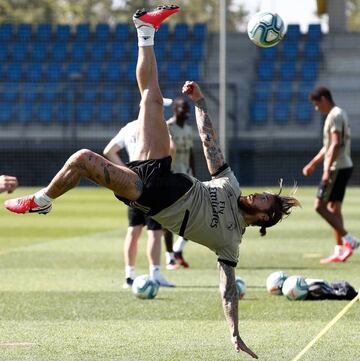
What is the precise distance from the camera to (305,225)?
24125 mm

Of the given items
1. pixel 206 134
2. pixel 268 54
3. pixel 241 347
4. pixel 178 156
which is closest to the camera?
pixel 241 347

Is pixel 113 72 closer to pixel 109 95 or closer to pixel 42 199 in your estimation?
pixel 109 95

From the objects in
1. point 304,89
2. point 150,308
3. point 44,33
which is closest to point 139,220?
point 150,308

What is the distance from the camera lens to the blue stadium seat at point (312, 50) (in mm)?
41812

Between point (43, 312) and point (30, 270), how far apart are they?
161 inches

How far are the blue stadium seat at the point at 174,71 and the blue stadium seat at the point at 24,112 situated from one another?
213 inches

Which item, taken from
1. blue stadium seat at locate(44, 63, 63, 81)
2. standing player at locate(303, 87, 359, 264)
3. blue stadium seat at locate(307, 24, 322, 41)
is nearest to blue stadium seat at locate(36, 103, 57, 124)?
blue stadium seat at locate(44, 63, 63, 81)

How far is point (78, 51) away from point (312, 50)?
8977 mm

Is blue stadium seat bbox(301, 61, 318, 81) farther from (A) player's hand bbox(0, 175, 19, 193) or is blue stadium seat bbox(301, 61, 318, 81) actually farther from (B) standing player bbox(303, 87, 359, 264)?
(A) player's hand bbox(0, 175, 19, 193)

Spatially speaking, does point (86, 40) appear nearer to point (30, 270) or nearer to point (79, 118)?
point (79, 118)

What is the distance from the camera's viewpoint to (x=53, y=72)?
42062mm

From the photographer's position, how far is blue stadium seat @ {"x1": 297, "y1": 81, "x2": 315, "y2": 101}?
3856 cm

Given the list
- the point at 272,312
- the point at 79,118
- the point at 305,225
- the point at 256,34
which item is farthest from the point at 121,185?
the point at 79,118

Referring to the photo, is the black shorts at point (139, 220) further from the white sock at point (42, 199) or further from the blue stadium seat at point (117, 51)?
the blue stadium seat at point (117, 51)
